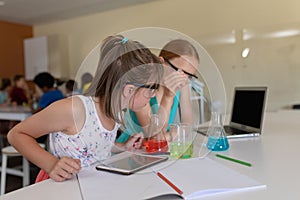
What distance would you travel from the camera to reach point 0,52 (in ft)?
16.9

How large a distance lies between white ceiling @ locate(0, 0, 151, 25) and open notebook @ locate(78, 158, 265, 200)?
3841 mm

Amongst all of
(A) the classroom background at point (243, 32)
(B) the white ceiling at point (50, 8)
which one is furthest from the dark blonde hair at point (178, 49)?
(B) the white ceiling at point (50, 8)

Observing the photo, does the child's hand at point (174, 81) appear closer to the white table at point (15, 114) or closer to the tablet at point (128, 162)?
the tablet at point (128, 162)

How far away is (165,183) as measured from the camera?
1.95 feet

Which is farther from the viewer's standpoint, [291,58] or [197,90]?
[291,58]

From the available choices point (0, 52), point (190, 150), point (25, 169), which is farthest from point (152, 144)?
point (0, 52)

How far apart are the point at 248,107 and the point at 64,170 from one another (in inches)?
35.1

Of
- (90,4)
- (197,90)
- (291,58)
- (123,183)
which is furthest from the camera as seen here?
(90,4)

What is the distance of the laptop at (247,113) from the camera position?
3.74 ft

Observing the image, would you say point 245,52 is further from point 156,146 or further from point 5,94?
point 5,94

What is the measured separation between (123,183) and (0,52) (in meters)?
5.32

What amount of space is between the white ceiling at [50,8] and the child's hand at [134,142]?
12.0 ft

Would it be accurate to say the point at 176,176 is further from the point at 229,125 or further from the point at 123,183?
the point at 229,125

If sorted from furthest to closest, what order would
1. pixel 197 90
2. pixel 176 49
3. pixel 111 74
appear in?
1. pixel 197 90
2. pixel 176 49
3. pixel 111 74
